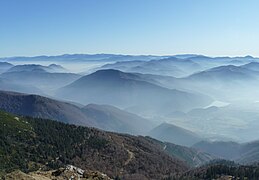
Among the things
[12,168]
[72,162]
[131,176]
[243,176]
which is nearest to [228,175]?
[243,176]

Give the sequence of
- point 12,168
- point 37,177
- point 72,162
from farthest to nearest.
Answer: point 72,162
point 12,168
point 37,177

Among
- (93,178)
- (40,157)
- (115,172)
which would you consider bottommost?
(115,172)

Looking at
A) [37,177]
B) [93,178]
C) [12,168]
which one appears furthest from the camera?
[12,168]

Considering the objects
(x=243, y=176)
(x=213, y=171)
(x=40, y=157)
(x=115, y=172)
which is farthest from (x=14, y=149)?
(x=243, y=176)

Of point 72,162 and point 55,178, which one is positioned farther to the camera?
point 72,162

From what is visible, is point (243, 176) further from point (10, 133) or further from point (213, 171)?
point (10, 133)

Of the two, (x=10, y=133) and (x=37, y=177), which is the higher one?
(x=37, y=177)

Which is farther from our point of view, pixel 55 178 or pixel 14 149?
pixel 14 149

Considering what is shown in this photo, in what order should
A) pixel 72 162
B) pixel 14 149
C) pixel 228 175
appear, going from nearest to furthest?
pixel 228 175, pixel 14 149, pixel 72 162

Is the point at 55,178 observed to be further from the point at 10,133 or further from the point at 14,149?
the point at 10,133
